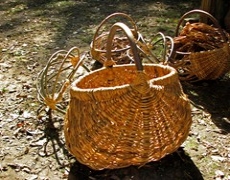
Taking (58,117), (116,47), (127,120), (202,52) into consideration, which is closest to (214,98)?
(202,52)

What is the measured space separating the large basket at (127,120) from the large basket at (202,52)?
41.0 inches

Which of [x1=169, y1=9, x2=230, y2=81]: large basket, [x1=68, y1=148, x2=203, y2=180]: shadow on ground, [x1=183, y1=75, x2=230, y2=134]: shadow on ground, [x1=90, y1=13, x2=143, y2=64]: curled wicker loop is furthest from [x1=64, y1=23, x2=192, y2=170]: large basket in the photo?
[x1=90, y1=13, x2=143, y2=64]: curled wicker loop

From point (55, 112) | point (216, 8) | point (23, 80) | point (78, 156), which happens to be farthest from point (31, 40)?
point (78, 156)

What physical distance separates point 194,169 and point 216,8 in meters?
1.98

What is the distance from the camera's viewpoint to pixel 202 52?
2820 mm

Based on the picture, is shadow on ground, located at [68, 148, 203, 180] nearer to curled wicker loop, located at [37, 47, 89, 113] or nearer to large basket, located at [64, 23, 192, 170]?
large basket, located at [64, 23, 192, 170]

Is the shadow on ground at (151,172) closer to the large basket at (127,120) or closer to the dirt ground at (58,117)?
the dirt ground at (58,117)

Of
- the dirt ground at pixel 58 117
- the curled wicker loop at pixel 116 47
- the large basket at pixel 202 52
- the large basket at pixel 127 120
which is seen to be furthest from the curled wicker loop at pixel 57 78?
the large basket at pixel 202 52

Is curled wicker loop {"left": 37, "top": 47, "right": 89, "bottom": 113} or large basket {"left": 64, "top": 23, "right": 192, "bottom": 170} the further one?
curled wicker loop {"left": 37, "top": 47, "right": 89, "bottom": 113}

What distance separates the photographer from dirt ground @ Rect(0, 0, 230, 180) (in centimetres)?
202

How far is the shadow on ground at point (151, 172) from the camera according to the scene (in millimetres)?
1943

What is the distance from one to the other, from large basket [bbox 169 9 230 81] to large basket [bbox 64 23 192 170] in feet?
3.42

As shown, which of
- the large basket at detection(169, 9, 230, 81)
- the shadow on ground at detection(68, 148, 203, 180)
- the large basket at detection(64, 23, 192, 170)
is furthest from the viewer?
the large basket at detection(169, 9, 230, 81)

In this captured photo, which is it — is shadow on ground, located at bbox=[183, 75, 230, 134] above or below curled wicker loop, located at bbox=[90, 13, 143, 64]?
below
